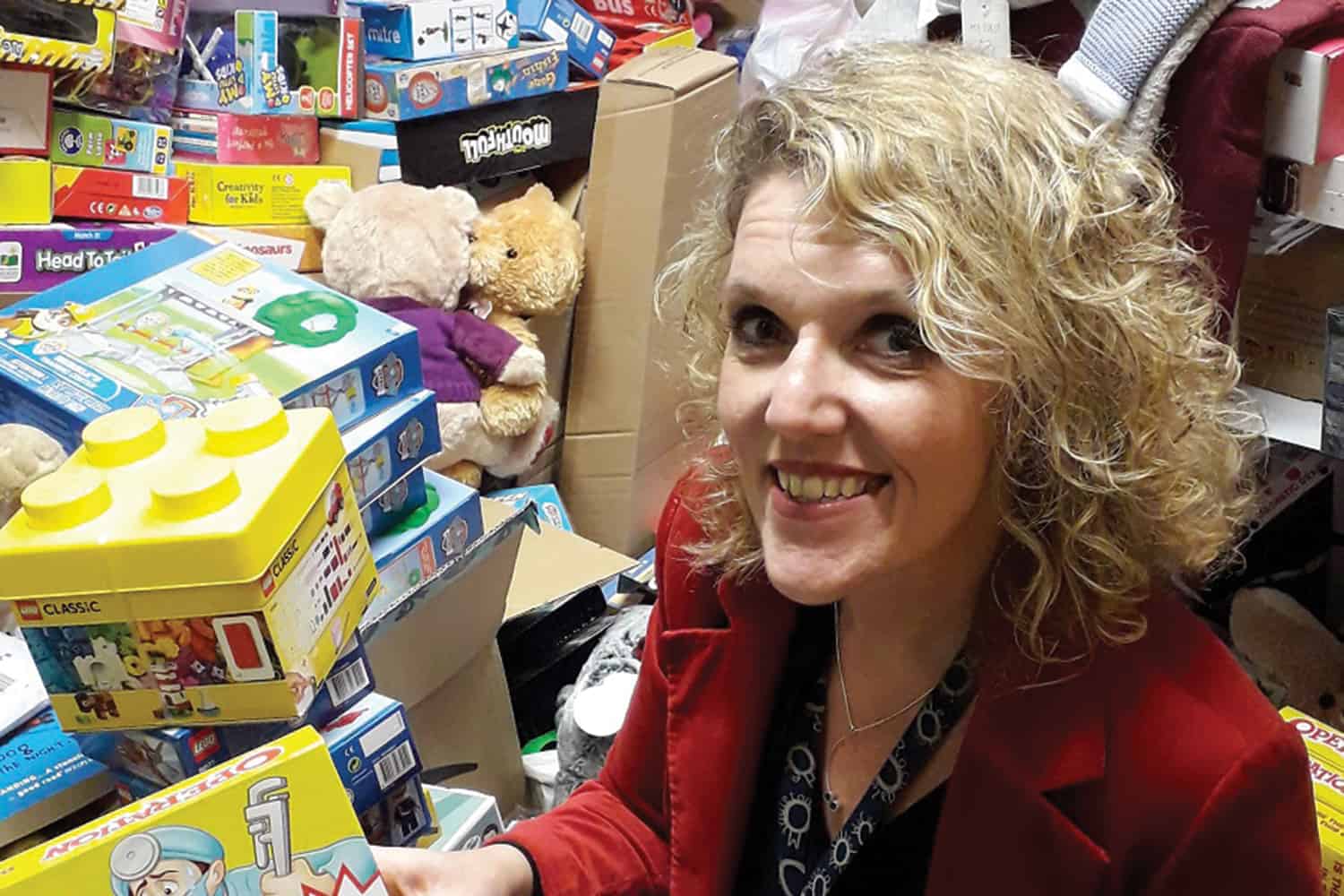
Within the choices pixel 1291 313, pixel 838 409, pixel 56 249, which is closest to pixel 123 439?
pixel 838 409

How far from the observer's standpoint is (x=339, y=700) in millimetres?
1113

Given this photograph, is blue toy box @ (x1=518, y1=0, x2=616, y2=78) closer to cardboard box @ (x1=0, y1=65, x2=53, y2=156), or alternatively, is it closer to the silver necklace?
cardboard box @ (x1=0, y1=65, x2=53, y2=156)

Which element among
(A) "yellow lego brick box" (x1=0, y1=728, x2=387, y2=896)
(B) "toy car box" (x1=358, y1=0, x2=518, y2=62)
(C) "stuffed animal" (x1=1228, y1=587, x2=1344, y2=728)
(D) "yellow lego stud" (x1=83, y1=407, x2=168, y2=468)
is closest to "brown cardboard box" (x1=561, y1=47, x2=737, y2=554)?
(B) "toy car box" (x1=358, y1=0, x2=518, y2=62)

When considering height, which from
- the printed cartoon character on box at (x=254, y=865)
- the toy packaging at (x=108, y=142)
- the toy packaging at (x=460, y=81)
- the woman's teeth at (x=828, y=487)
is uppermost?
the toy packaging at (x=460, y=81)

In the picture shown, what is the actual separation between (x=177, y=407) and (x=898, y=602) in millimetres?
Answer: 680

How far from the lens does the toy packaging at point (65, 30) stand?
1.78 meters

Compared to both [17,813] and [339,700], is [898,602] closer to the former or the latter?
[339,700]

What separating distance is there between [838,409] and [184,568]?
464 mm

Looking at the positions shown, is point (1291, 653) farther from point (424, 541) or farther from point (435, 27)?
point (435, 27)

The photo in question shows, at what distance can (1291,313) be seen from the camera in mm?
1730

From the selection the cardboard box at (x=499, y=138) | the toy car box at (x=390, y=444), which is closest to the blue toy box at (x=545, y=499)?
the cardboard box at (x=499, y=138)

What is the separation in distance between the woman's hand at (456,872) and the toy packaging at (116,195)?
1239 millimetres

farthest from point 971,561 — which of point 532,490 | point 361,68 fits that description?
point 361,68

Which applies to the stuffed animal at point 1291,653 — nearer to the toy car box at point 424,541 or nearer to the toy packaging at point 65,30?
the toy car box at point 424,541
